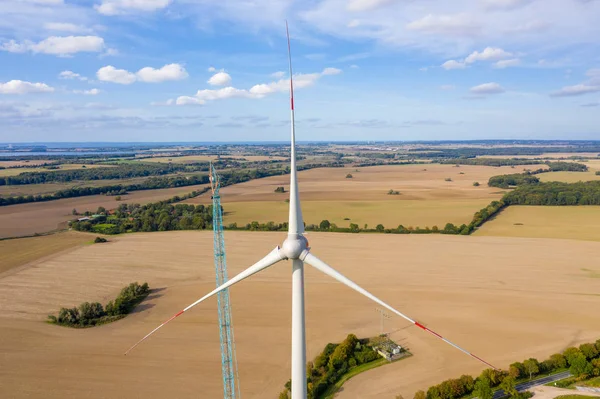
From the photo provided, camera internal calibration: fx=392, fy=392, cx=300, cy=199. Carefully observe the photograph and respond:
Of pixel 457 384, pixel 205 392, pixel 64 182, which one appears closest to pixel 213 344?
pixel 205 392

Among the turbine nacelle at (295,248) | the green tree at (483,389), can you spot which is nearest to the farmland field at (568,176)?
the green tree at (483,389)

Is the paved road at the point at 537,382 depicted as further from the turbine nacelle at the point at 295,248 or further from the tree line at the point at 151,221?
the tree line at the point at 151,221

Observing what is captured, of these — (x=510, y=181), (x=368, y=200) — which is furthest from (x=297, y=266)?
(x=510, y=181)

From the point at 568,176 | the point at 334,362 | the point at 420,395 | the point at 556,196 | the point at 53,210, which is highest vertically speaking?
the point at 568,176

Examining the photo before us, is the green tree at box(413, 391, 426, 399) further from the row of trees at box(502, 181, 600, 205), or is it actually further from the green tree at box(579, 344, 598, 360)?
the row of trees at box(502, 181, 600, 205)

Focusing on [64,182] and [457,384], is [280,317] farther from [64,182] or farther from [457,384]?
[64,182]

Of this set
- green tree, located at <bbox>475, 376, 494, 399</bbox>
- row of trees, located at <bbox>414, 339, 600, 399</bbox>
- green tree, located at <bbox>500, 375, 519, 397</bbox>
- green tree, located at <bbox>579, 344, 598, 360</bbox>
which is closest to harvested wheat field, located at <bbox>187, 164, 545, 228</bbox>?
green tree, located at <bbox>579, 344, 598, 360</bbox>

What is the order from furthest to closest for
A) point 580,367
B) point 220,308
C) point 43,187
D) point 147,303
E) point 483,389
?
point 43,187 → point 147,303 → point 580,367 → point 483,389 → point 220,308

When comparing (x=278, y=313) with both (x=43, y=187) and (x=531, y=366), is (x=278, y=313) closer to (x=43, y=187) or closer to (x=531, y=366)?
(x=531, y=366)
